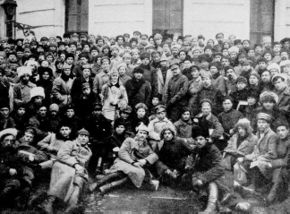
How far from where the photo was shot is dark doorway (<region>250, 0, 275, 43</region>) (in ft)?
57.4

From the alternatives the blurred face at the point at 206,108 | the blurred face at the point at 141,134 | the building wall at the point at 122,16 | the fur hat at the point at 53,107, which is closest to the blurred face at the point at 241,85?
the blurred face at the point at 206,108

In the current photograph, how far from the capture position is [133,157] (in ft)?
28.8

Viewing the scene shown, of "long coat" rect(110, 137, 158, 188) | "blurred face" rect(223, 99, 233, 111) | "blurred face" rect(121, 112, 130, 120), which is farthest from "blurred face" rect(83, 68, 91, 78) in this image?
"blurred face" rect(223, 99, 233, 111)

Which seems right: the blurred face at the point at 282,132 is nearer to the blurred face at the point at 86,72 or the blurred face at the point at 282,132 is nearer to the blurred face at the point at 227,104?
the blurred face at the point at 227,104

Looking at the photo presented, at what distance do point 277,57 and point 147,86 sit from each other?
355 cm

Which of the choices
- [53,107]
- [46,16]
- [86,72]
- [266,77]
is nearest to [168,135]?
[53,107]

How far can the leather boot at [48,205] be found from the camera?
7.49 metres

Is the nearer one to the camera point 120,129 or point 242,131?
point 242,131

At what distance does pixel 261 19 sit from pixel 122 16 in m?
5.12

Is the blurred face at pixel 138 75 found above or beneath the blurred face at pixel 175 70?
beneath

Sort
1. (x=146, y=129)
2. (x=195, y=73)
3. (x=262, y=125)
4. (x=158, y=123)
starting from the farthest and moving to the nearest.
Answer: (x=195, y=73) < (x=158, y=123) < (x=146, y=129) < (x=262, y=125)

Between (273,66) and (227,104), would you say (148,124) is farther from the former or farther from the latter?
(273,66)

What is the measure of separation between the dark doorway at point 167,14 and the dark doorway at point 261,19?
2.67m

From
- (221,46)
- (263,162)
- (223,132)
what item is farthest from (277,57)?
(263,162)
